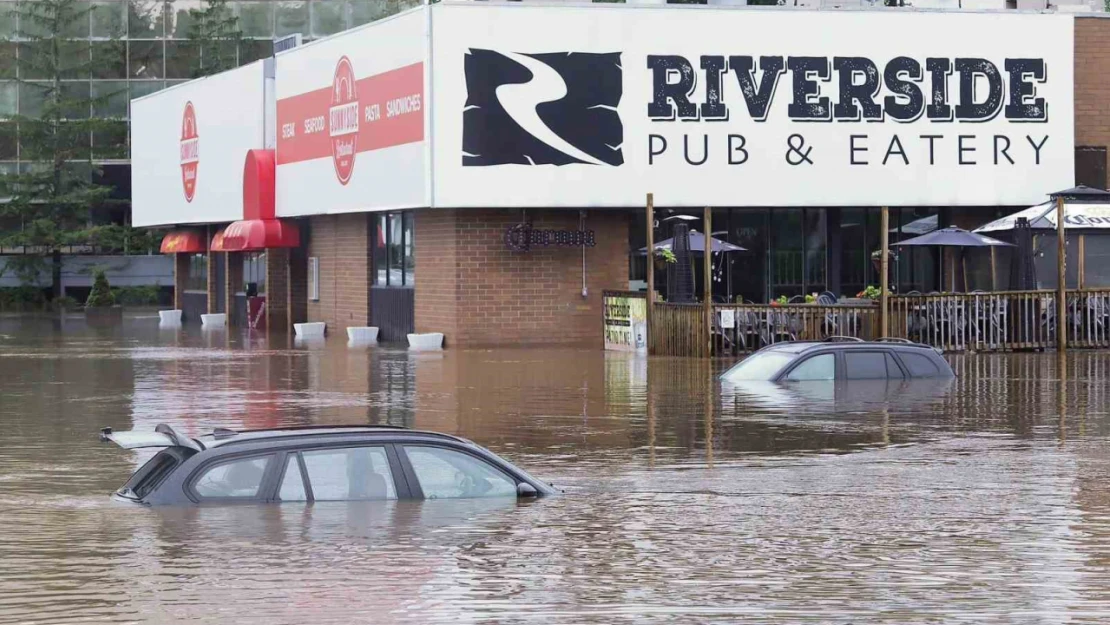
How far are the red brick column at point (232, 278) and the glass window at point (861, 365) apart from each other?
31.0 m

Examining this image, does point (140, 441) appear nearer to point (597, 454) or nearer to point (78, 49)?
point (597, 454)

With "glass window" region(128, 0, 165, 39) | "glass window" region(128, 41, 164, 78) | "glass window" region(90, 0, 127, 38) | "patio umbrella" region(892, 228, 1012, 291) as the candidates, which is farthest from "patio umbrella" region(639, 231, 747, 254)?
"glass window" region(90, 0, 127, 38)

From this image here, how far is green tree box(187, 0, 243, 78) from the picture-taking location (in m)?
74.1

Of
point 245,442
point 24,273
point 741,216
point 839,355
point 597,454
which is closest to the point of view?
point 245,442

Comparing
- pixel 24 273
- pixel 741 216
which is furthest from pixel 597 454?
pixel 24 273

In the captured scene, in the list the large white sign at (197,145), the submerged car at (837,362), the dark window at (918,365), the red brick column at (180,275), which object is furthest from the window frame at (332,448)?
the red brick column at (180,275)

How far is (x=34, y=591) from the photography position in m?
10.6

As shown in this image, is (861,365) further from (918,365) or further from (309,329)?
(309,329)

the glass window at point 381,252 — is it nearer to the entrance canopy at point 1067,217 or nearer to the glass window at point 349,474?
the entrance canopy at point 1067,217

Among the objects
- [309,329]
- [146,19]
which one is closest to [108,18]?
[146,19]

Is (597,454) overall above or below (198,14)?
below

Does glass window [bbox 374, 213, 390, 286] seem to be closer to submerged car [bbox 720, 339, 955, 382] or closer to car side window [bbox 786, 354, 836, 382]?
submerged car [bbox 720, 339, 955, 382]

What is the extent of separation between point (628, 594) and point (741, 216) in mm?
30502

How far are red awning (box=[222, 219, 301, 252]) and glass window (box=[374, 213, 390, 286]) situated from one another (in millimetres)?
4892
